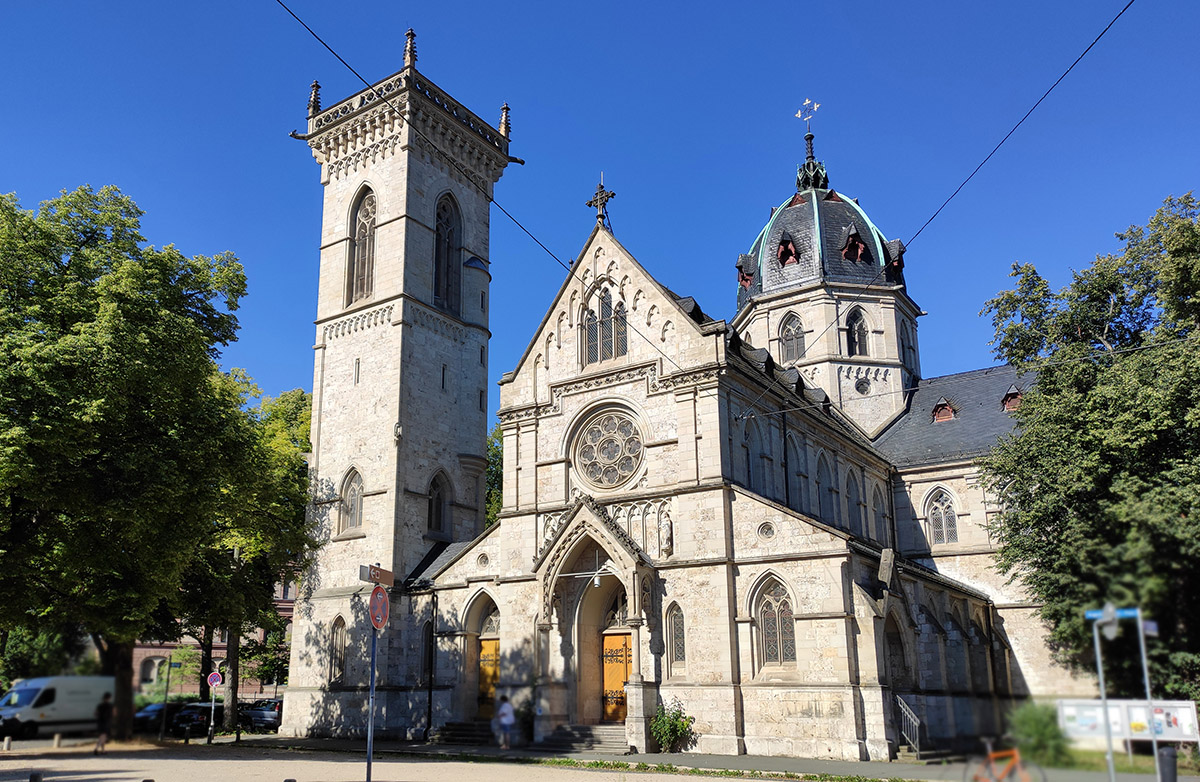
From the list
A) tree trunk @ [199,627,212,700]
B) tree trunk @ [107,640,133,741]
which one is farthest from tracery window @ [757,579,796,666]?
tree trunk @ [107,640,133,741]

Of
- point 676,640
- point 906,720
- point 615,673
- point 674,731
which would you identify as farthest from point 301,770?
point 906,720

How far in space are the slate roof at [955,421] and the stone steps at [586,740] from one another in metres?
20.4

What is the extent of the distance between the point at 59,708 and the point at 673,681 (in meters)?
19.5

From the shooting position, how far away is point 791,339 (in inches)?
1825

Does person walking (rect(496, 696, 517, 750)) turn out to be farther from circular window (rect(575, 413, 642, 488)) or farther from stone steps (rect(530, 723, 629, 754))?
circular window (rect(575, 413, 642, 488))

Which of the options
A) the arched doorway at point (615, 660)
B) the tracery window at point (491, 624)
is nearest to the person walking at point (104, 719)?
the arched doorway at point (615, 660)

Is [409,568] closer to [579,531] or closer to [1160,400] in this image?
[579,531]

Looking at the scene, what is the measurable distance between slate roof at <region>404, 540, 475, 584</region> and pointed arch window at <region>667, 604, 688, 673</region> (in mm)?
8484

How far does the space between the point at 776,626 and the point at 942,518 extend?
17.5 m

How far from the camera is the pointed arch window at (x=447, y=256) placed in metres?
37.6

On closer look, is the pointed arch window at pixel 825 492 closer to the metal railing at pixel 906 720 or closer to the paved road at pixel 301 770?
the metal railing at pixel 906 720

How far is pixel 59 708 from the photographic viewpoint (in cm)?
649

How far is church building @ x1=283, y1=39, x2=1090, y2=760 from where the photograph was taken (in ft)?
77.3

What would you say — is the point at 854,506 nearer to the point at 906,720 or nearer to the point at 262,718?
the point at 906,720
